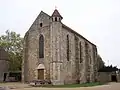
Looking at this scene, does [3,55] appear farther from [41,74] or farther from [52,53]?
[52,53]

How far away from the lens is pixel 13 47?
5712cm

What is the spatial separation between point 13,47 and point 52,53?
24737 mm

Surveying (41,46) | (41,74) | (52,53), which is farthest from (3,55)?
(52,53)

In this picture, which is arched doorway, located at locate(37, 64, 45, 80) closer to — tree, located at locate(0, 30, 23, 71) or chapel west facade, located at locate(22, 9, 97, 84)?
chapel west facade, located at locate(22, 9, 97, 84)

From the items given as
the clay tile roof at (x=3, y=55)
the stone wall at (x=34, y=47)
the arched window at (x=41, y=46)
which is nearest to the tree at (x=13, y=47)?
the clay tile roof at (x=3, y=55)

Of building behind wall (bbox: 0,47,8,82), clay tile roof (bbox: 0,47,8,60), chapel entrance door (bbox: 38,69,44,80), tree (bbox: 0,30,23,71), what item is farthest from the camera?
tree (bbox: 0,30,23,71)

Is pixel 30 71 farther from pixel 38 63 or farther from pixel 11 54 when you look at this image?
pixel 11 54

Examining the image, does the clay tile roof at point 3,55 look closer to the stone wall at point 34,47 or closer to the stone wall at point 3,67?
the stone wall at point 3,67

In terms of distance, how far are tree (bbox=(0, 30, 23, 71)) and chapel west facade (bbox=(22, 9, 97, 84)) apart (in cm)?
1709

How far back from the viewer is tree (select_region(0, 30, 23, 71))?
5625 centimetres

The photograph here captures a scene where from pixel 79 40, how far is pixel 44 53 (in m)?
Answer: 9.97

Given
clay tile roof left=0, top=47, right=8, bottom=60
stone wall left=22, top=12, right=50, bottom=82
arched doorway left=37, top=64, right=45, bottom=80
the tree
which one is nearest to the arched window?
stone wall left=22, top=12, right=50, bottom=82

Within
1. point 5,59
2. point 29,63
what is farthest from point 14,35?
point 29,63

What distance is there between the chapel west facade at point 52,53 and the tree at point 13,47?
17.1 meters
